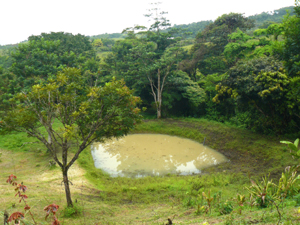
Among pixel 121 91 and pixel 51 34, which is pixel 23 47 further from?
pixel 51 34

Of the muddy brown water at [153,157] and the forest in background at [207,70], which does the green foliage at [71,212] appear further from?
the muddy brown water at [153,157]

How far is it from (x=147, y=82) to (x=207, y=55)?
7.64 meters

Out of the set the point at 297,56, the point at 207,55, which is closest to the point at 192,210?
the point at 297,56

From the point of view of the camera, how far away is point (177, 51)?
20938 millimetres

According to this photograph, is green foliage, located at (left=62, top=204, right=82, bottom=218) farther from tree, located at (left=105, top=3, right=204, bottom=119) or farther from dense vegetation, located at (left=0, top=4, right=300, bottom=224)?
tree, located at (left=105, top=3, right=204, bottom=119)

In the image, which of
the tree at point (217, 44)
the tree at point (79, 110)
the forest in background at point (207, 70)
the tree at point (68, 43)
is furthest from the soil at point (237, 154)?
the tree at point (68, 43)

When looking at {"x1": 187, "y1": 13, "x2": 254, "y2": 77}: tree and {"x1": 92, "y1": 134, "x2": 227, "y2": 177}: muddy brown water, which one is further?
{"x1": 187, "y1": 13, "x2": 254, "y2": 77}: tree

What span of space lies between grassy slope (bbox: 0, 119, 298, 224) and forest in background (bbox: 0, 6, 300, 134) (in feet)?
7.41

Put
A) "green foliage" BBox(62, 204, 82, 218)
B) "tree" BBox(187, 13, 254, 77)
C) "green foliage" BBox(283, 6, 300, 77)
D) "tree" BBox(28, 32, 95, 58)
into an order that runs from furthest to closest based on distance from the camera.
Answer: "tree" BBox(28, 32, 95, 58), "tree" BBox(187, 13, 254, 77), "green foliage" BBox(283, 6, 300, 77), "green foliage" BBox(62, 204, 82, 218)

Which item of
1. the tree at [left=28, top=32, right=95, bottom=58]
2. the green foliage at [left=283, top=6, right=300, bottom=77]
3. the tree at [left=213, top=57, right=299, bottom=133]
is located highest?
the tree at [left=28, top=32, right=95, bottom=58]

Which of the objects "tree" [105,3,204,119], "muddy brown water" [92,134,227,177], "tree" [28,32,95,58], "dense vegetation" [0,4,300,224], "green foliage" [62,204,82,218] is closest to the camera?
"green foliage" [62,204,82,218]

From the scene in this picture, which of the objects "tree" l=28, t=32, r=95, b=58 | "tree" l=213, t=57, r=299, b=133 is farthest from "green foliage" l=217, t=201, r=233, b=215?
"tree" l=28, t=32, r=95, b=58

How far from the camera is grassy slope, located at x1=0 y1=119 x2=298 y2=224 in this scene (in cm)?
598

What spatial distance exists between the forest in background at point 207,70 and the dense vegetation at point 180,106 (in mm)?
79
